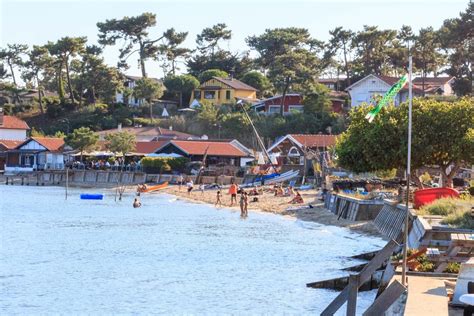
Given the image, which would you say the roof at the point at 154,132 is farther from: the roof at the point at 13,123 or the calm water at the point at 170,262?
the calm water at the point at 170,262

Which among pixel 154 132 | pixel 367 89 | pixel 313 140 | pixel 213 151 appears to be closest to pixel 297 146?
pixel 313 140

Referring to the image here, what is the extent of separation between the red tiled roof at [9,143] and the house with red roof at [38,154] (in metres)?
1.12

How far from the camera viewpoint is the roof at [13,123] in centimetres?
12812

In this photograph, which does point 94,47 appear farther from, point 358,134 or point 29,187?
point 358,134

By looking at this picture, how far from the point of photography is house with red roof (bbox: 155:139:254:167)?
103062 mm

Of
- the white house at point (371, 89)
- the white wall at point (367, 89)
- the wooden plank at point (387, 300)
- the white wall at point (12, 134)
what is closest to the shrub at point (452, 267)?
the wooden plank at point (387, 300)

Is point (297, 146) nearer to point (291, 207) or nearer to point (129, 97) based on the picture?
point (291, 207)

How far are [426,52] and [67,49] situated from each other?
5560cm

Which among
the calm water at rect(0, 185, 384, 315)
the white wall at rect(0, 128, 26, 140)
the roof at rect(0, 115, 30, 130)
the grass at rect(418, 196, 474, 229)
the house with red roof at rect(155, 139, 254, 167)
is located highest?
the roof at rect(0, 115, 30, 130)

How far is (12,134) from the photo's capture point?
422 ft

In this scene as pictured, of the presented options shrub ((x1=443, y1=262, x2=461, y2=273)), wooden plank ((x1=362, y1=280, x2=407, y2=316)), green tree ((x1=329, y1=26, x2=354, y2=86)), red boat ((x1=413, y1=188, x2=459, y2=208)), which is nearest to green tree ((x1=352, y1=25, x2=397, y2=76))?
green tree ((x1=329, y1=26, x2=354, y2=86))

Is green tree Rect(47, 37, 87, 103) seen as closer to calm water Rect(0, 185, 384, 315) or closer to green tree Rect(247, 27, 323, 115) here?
green tree Rect(247, 27, 323, 115)

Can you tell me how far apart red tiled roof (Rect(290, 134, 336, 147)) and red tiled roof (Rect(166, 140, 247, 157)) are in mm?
8907

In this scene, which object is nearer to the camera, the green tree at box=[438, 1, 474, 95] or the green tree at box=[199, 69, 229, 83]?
the green tree at box=[438, 1, 474, 95]
